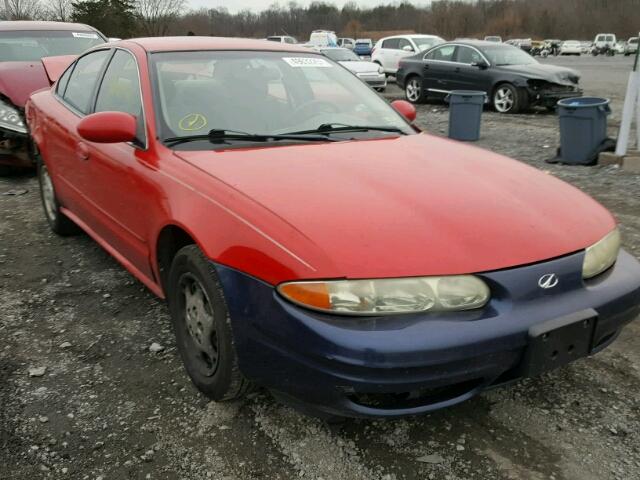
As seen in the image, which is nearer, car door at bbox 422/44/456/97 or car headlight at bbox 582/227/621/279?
car headlight at bbox 582/227/621/279

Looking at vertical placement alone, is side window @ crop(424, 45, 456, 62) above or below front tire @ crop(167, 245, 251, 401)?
above

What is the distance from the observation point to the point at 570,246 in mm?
2146

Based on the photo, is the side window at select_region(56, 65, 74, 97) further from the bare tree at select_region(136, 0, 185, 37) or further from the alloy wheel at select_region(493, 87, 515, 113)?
the bare tree at select_region(136, 0, 185, 37)

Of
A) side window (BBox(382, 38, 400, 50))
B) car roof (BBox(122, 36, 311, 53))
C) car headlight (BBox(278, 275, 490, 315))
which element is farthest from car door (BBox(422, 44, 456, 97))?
car headlight (BBox(278, 275, 490, 315))

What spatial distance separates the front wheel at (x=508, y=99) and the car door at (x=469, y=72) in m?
0.25

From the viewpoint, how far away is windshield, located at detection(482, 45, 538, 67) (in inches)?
495

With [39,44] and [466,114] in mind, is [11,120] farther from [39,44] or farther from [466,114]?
[466,114]

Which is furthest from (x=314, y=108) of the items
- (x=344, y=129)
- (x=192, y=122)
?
(x=192, y=122)

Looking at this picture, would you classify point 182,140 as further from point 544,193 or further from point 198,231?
point 544,193

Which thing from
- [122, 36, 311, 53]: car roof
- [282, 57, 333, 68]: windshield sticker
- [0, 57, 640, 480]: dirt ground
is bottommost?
[0, 57, 640, 480]: dirt ground

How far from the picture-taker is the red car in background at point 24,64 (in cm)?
619

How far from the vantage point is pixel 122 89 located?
335 centimetres

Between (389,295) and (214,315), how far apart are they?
2.44ft

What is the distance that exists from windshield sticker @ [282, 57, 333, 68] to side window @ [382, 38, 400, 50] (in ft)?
54.5
